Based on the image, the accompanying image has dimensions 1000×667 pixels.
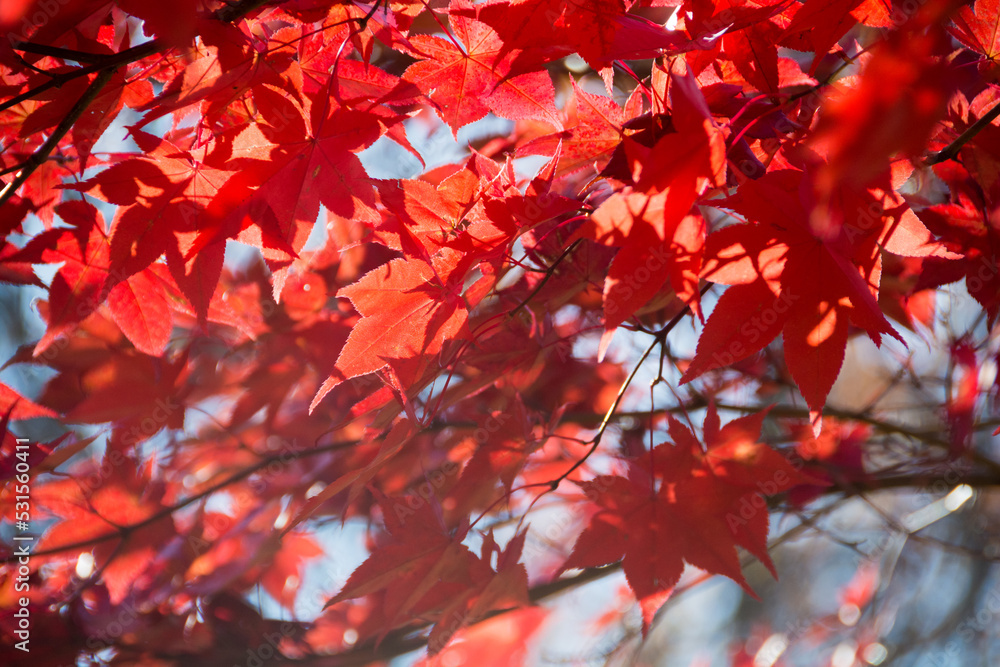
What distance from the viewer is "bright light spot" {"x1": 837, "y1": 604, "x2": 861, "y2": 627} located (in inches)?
56.4

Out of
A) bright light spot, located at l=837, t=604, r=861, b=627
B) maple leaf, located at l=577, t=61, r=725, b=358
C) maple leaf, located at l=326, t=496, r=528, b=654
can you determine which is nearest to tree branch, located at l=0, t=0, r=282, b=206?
maple leaf, located at l=577, t=61, r=725, b=358

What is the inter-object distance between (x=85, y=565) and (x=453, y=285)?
83 centimetres

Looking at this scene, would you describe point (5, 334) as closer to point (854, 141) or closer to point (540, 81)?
point (540, 81)

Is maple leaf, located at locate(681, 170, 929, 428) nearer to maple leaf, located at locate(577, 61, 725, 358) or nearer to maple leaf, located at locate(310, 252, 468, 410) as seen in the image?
maple leaf, located at locate(577, 61, 725, 358)

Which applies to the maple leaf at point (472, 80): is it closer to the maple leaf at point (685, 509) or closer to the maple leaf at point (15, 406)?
the maple leaf at point (685, 509)

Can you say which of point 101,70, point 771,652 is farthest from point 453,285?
point 771,652

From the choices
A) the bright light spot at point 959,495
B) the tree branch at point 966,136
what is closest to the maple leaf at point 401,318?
the tree branch at point 966,136

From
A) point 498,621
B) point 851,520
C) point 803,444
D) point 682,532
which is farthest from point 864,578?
point 682,532

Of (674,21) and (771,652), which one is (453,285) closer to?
(674,21)

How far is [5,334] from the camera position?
1.62 meters

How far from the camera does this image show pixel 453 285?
45 centimetres

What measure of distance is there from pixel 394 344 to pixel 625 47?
11.3 inches

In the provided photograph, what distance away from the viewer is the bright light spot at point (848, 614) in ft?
4.70

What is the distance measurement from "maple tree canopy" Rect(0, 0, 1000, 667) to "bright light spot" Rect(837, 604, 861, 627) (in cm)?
37
